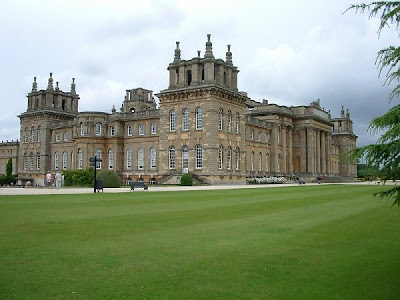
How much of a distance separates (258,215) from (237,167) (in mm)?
41195

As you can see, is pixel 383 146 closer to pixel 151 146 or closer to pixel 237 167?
pixel 237 167

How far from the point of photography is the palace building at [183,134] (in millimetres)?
53688

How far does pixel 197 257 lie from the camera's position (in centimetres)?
867

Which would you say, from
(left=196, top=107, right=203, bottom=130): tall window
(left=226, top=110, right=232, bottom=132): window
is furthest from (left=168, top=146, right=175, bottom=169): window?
(left=226, top=110, right=232, bottom=132): window

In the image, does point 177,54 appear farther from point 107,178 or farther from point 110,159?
point 107,178

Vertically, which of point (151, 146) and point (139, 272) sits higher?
point (151, 146)

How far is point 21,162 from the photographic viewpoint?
79.5 metres

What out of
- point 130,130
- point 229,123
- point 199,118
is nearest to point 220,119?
point 229,123

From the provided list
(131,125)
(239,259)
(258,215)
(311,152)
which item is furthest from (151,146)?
Answer: (239,259)

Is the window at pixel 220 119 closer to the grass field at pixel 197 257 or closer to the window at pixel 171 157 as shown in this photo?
the window at pixel 171 157

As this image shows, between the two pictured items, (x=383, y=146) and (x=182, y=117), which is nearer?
(x=383, y=146)

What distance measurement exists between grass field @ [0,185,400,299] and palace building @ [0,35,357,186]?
25.5 m

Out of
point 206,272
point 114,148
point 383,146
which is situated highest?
point 114,148

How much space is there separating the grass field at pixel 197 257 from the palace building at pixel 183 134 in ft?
83.5
